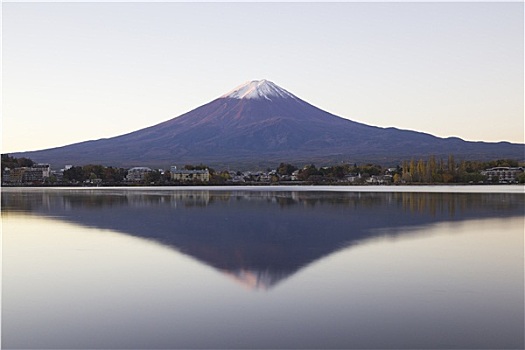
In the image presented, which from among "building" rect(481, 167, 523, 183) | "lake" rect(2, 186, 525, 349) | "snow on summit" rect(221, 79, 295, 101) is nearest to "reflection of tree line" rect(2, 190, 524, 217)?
"lake" rect(2, 186, 525, 349)

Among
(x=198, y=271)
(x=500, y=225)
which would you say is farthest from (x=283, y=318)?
(x=500, y=225)

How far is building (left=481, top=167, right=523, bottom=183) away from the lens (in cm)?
7641

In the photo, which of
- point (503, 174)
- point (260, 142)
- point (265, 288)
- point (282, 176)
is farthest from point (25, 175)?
point (265, 288)

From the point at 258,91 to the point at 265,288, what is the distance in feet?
499

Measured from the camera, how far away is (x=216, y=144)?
130m

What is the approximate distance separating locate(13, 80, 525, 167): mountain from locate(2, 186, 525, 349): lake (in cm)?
9832

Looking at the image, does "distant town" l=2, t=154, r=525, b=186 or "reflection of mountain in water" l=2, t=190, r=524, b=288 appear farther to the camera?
"distant town" l=2, t=154, r=525, b=186

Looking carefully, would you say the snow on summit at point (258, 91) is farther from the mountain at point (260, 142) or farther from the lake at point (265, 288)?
the lake at point (265, 288)

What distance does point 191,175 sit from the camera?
82.0 meters

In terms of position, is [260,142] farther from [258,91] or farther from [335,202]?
[335,202]

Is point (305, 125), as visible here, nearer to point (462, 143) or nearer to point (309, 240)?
point (462, 143)

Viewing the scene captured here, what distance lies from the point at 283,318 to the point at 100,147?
131m

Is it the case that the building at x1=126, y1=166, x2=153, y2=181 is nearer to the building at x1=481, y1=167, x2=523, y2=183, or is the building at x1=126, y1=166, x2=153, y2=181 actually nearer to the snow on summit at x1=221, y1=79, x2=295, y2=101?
the building at x1=481, y1=167, x2=523, y2=183

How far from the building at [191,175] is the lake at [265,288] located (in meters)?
64.9
